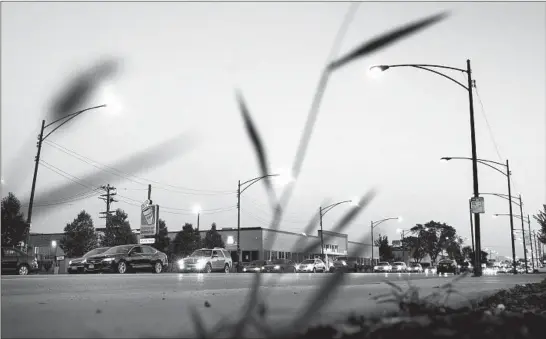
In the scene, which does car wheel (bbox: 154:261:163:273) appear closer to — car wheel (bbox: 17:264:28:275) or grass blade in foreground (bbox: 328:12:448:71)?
car wheel (bbox: 17:264:28:275)

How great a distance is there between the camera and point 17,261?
2756 centimetres

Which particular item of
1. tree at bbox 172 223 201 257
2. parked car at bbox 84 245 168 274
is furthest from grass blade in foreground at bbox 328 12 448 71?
tree at bbox 172 223 201 257

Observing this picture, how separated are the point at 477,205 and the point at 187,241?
53252mm

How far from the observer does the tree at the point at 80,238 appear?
6656 cm

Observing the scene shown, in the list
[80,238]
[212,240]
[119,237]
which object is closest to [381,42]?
[119,237]

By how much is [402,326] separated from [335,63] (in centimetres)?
111

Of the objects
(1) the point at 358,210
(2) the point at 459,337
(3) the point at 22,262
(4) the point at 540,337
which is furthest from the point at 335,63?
(3) the point at 22,262

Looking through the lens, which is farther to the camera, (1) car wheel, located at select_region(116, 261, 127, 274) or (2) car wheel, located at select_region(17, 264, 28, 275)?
(1) car wheel, located at select_region(116, 261, 127, 274)

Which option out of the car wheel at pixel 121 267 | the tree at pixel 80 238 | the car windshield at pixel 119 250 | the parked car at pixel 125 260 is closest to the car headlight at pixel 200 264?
the parked car at pixel 125 260

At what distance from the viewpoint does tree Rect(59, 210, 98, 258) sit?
218 ft

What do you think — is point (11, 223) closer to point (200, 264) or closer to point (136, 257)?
point (136, 257)

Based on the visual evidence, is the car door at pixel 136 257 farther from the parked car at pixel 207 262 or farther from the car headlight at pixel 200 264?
the car headlight at pixel 200 264

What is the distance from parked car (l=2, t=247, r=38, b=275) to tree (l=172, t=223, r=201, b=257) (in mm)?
38632

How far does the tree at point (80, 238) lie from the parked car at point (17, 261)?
38.8m
